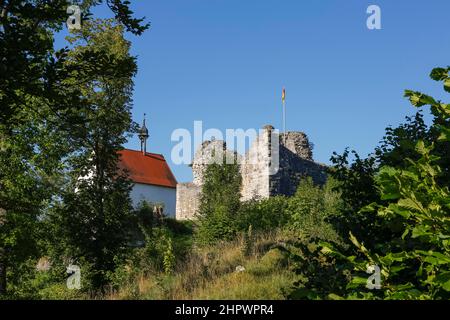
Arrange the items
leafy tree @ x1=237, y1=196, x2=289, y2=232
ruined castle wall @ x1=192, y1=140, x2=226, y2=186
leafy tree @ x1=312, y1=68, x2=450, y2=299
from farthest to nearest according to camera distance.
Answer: ruined castle wall @ x1=192, y1=140, x2=226, y2=186, leafy tree @ x1=237, y1=196, x2=289, y2=232, leafy tree @ x1=312, y1=68, x2=450, y2=299

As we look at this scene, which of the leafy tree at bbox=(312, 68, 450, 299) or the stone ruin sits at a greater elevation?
the stone ruin

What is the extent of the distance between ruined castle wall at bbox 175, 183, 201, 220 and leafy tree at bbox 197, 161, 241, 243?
15.5 m

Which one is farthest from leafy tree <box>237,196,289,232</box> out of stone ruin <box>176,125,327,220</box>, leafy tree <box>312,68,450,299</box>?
leafy tree <box>312,68,450,299</box>

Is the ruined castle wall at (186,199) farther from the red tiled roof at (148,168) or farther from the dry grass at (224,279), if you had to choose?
the dry grass at (224,279)

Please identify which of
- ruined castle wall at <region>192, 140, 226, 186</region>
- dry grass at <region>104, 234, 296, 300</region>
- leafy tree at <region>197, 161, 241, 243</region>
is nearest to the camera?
dry grass at <region>104, 234, 296, 300</region>

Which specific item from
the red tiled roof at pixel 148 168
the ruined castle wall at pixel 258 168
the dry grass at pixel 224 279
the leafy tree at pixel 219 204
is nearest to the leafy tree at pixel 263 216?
the leafy tree at pixel 219 204

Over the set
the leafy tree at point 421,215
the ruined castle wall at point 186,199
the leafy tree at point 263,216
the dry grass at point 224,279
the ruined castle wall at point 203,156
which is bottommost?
the dry grass at point 224,279

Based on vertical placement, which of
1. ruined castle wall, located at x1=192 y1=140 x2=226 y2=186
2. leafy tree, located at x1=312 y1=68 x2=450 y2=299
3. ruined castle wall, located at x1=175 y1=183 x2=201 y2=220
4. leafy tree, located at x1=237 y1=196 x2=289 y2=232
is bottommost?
leafy tree, located at x1=312 y1=68 x2=450 y2=299

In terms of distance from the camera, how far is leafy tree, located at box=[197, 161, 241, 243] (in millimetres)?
18969

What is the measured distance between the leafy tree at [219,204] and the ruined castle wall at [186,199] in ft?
50.9

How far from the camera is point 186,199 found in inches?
1570

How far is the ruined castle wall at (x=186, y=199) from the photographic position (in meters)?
39.3

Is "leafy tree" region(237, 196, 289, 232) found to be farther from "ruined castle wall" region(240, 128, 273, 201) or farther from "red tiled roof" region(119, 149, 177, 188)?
"red tiled roof" region(119, 149, 177, 188)

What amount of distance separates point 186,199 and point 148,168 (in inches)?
324
